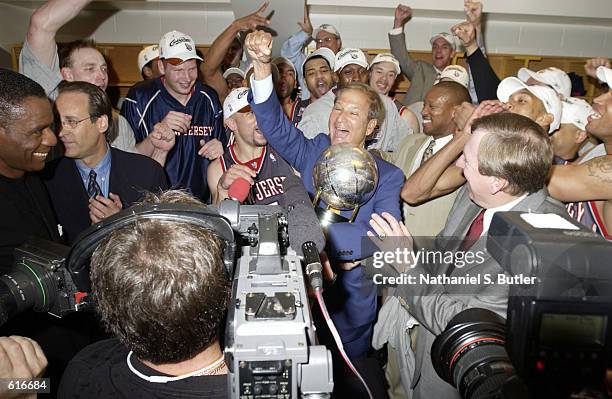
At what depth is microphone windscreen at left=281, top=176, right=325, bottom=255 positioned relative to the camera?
1.01m

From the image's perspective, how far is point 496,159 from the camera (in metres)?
1.49

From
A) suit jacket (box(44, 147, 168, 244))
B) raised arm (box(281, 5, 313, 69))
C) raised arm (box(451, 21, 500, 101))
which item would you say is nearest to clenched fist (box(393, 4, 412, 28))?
raised arm (box(281, 5, 313, 69))

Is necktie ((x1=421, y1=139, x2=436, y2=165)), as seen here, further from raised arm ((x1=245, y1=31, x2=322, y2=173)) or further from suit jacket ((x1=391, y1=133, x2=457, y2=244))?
raised arm ((x1=245, y1=31, x2=322, y2=173))

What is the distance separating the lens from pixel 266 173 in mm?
2391

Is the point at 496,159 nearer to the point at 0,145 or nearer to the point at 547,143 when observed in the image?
the point at 547,143

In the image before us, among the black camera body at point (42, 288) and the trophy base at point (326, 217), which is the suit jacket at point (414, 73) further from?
the black camera body at point (42, 288)

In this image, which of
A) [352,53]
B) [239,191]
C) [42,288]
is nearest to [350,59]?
[352,53]

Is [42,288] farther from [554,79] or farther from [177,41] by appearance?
[554,79]

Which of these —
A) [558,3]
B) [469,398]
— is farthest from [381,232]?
[558,3]

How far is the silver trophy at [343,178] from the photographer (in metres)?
1.59

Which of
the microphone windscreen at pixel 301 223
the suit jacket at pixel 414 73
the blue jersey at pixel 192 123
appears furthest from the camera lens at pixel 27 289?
the suit jacket at pixel 414 73

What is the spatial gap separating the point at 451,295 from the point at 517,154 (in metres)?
0.52

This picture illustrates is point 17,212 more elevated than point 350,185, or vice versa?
point 350,185

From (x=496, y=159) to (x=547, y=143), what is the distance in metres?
0.17
